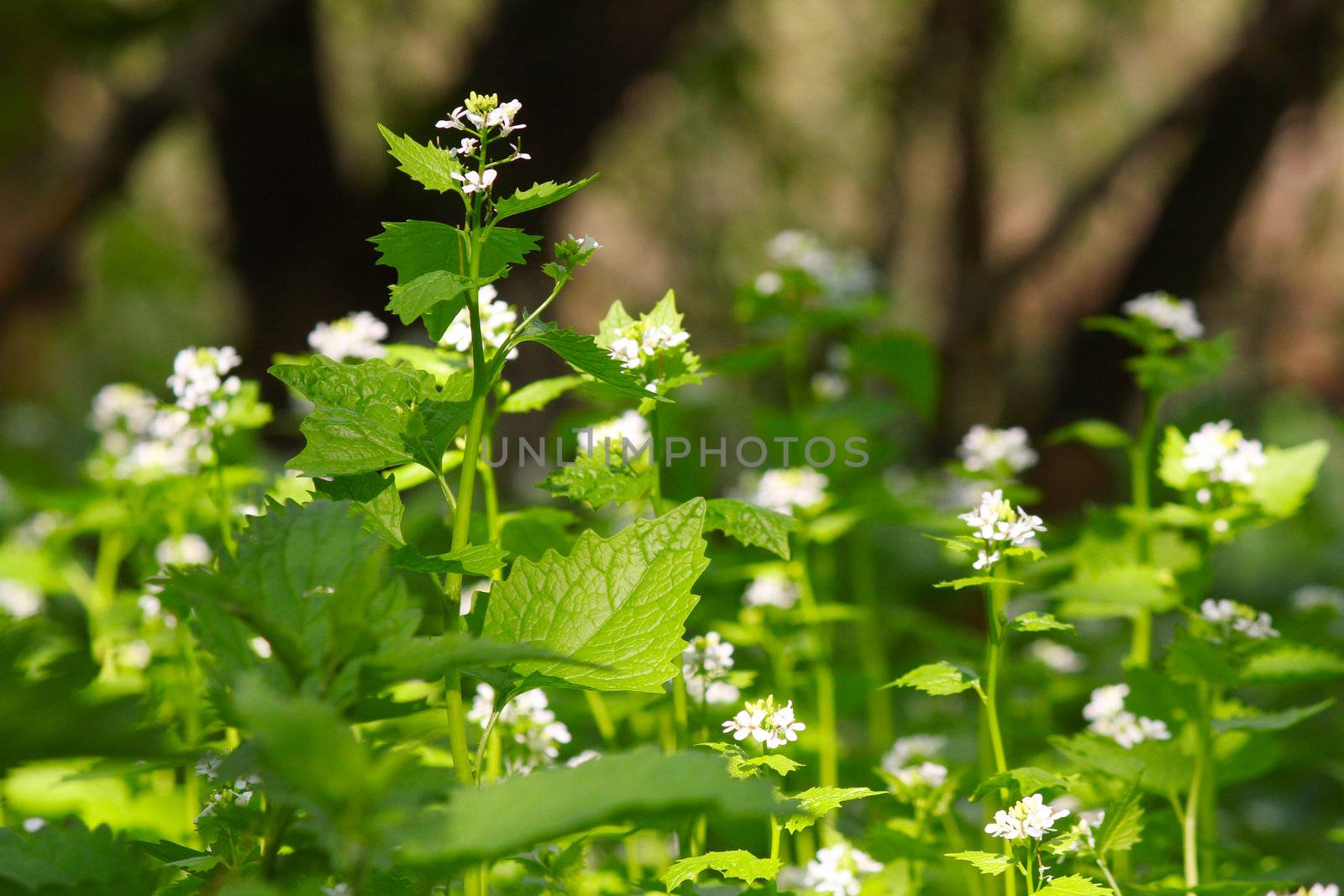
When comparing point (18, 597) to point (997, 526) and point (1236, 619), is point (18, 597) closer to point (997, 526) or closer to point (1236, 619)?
point (997, 526)

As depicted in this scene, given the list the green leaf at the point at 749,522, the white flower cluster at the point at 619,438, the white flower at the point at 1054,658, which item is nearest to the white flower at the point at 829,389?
the white flower at the point at 1054,658

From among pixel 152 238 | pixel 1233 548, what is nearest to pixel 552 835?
pixel 1233 548

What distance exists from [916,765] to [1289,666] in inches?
20.6

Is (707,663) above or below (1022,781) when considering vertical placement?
above

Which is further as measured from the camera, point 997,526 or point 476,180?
point 997,526

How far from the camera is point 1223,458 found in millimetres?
1605

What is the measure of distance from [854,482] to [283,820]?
1.80m

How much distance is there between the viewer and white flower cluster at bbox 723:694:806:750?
123 centimetres

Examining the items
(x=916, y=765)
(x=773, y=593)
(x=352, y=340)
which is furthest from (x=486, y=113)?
(x=916, y=765)

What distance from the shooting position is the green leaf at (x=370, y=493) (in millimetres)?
1114

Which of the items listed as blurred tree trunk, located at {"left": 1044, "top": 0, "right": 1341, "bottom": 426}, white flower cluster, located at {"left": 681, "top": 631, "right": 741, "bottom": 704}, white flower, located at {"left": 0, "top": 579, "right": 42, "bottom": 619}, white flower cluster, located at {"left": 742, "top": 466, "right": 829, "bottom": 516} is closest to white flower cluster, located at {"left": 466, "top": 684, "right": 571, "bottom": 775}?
white flower cluster, located at {"left": 681, "top": 631, "right": 741, "bottom": 704}

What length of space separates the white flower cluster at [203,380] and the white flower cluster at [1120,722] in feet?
4.25

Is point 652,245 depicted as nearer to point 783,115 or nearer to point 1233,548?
point 783,115

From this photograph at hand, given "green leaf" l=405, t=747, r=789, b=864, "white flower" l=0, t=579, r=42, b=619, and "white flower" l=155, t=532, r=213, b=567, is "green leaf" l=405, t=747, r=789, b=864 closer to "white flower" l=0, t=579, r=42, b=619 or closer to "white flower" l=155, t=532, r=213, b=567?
"white flower" l=155, t=532, r=213, b=567
